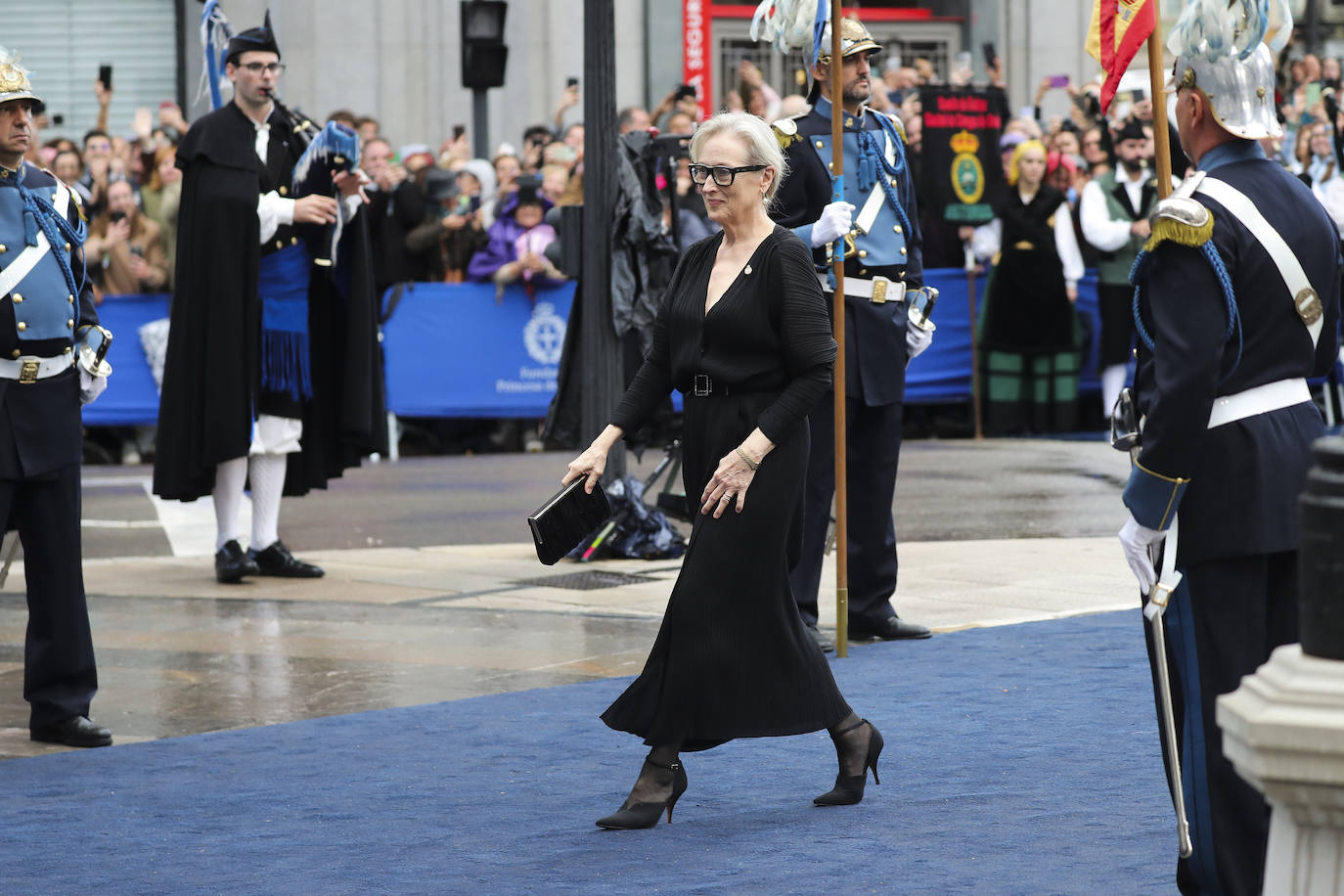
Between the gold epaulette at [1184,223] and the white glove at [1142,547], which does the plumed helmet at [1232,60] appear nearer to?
the gold epaulette at [1184,223]

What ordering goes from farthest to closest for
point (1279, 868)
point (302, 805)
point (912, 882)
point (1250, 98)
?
1. point (302, 805)
2. point (912, 882)
3. point (1250, 98)
4. point (1279, 868)

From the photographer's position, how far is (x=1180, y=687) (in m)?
4.47

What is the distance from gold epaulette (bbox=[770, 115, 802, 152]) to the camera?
7828 millimetres

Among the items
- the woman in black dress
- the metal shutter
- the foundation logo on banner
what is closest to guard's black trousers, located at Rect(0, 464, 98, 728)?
the woman in black dress

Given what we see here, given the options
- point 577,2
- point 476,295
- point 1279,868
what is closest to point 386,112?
point 577,2

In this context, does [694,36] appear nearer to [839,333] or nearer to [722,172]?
[839,333]

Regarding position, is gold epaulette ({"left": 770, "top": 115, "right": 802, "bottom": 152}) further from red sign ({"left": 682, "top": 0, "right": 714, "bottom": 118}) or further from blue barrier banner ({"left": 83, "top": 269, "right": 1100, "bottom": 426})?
red sign ({"left": 682, "top": 0, "right": 714, "bottom": 118})

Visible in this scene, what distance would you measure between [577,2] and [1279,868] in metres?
22.0

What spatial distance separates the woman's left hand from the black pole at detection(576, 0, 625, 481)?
195 inches

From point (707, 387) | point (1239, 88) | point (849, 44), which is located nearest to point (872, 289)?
point (849, 44)

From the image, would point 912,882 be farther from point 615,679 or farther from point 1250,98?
point 615,679

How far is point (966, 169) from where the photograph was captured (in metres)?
16.2

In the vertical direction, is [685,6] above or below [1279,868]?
above

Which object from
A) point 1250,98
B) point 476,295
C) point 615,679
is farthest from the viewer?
point 476,295
